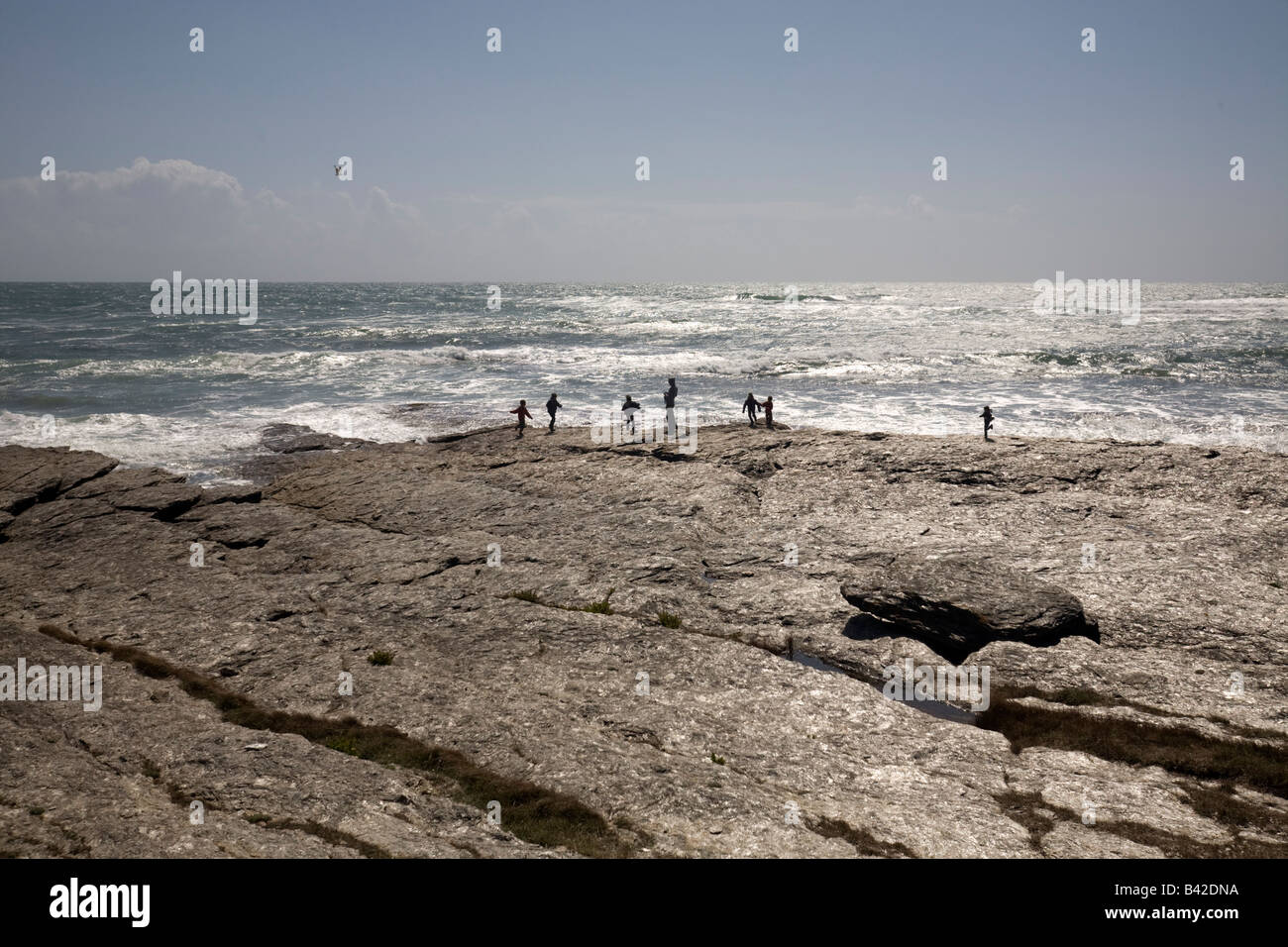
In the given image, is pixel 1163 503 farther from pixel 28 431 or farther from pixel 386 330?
pixel 386 330

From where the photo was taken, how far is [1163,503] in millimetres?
20297

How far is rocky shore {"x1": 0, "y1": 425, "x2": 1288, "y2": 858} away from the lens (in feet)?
30.7

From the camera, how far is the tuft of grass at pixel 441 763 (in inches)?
361

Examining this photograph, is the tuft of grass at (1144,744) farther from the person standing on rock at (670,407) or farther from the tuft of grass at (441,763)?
the person standing on rock at (670,407)

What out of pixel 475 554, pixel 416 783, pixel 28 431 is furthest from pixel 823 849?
pixel 28 431

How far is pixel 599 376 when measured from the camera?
5619 cm

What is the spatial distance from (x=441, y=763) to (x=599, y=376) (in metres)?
46.9

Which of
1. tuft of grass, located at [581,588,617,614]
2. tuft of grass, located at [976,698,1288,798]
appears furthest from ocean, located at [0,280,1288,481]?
tuft of grass, located at [976,698,1288,798]

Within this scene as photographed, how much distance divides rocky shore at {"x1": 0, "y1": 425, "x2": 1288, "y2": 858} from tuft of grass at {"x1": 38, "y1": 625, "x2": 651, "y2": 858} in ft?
0.16

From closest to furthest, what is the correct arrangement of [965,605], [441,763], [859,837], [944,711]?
[859,837], [441,763], [944,711], [965,605]

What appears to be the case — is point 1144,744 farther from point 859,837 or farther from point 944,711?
point 859,837

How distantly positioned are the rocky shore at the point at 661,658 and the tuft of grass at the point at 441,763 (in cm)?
5

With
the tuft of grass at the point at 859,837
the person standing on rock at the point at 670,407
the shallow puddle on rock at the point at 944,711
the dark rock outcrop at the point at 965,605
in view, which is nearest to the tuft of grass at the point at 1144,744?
the shallow puddle on rock at the point at 944,711

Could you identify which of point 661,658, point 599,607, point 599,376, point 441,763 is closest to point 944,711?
point 661,658
